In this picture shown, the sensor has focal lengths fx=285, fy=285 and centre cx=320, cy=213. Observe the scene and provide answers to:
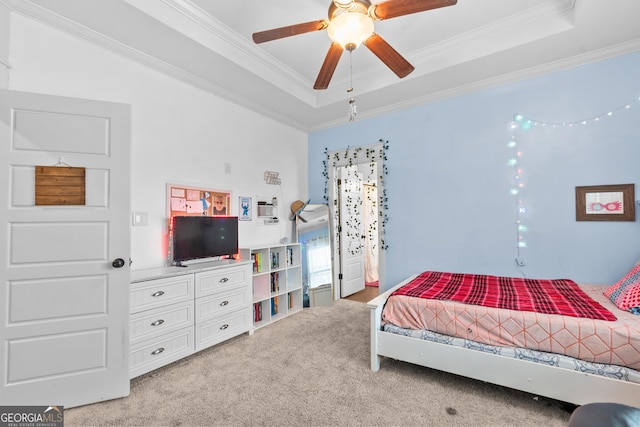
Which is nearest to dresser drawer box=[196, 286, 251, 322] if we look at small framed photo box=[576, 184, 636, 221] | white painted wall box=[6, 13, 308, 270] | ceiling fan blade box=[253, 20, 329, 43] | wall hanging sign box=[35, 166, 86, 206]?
white painted wall box=[6, 13, 308, 270]

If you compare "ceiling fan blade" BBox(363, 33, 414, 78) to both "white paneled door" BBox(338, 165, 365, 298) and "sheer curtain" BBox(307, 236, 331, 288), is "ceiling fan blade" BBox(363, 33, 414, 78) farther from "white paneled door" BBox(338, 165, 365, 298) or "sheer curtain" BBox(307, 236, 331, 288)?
"sheer curtain" BBox(307, 236, 331, 288)

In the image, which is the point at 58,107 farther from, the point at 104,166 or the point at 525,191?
the point at 525,191

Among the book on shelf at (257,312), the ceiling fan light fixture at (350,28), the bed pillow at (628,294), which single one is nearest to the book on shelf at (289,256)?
the book on shelf at (257,312)

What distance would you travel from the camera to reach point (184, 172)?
9.98 feet

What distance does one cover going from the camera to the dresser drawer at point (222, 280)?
2698 millimetres

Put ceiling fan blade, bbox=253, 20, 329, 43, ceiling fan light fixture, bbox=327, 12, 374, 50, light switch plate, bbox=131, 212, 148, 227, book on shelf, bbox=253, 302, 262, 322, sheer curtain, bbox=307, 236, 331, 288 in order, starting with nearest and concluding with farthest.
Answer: ceiling fan light fixture, bbox=327, 12, 374, 50 → ceiling fan blade, bbox=253, 20, 329, 43 → light switch plate, bbox=131, 212, 148, 227 → book on shelf, bbox=253, 302, 262, 322 → sheer curtain, bbox=307, 236, 331, 288

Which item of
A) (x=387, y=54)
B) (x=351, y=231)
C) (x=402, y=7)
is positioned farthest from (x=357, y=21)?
(x=351, y=231)

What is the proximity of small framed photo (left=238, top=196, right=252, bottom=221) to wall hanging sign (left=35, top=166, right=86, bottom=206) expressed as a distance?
1.77 m

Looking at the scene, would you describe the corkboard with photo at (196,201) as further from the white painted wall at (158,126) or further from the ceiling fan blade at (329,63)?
the ceiling fan blade at (329,63)

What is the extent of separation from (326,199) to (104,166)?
3.08 metres

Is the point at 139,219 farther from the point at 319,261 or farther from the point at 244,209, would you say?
the point at 319,261

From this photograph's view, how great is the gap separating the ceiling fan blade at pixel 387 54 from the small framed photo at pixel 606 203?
7.37 ft

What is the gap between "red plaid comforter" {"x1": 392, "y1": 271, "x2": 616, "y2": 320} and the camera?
1.98 m

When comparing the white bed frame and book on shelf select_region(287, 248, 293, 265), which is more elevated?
book on shelf select_region(287, 248, 293, 265)
